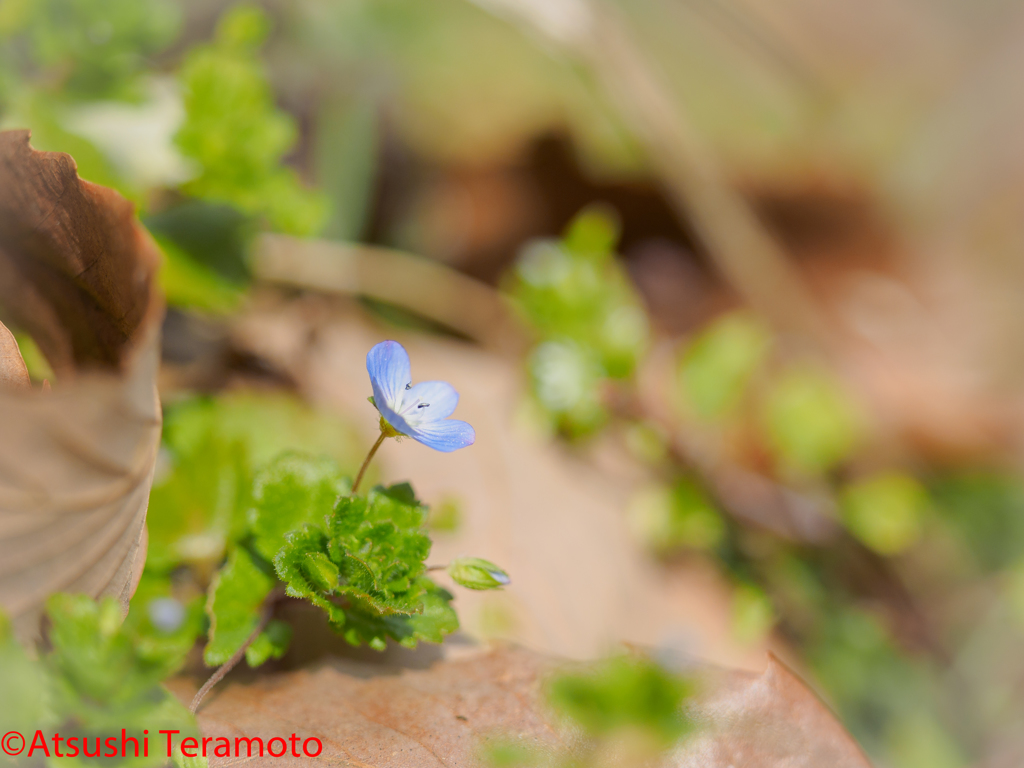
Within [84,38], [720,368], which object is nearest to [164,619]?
[84,38]

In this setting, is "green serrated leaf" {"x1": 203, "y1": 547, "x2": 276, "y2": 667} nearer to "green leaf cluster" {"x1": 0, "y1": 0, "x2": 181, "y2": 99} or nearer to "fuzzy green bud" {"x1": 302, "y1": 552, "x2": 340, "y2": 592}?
"fuzzy green bud" {"x1": 302, "y1": 552, "x2": 340, "y2": 592}

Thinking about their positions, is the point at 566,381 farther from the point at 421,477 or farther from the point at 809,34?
the point at 809,34

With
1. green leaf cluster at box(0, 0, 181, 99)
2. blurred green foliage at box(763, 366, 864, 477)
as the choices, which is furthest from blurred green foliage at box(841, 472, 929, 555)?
green leaf cluster at box(0, 0, 181, 99)

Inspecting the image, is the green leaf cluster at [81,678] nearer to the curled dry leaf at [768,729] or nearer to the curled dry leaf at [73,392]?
the curled dry leaf at [73,392]

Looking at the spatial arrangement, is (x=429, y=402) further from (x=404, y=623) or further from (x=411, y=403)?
(x=404, y=623)

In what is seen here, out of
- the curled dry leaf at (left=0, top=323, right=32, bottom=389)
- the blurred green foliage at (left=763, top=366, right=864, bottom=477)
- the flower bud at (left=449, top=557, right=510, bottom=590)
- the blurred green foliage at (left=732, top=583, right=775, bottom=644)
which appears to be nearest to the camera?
the curled dry leaf at (left=0, top=323, right=32, bottom=389)

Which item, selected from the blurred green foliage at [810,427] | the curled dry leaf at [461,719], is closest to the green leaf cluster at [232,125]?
the curled dry leaf at [461,719]
